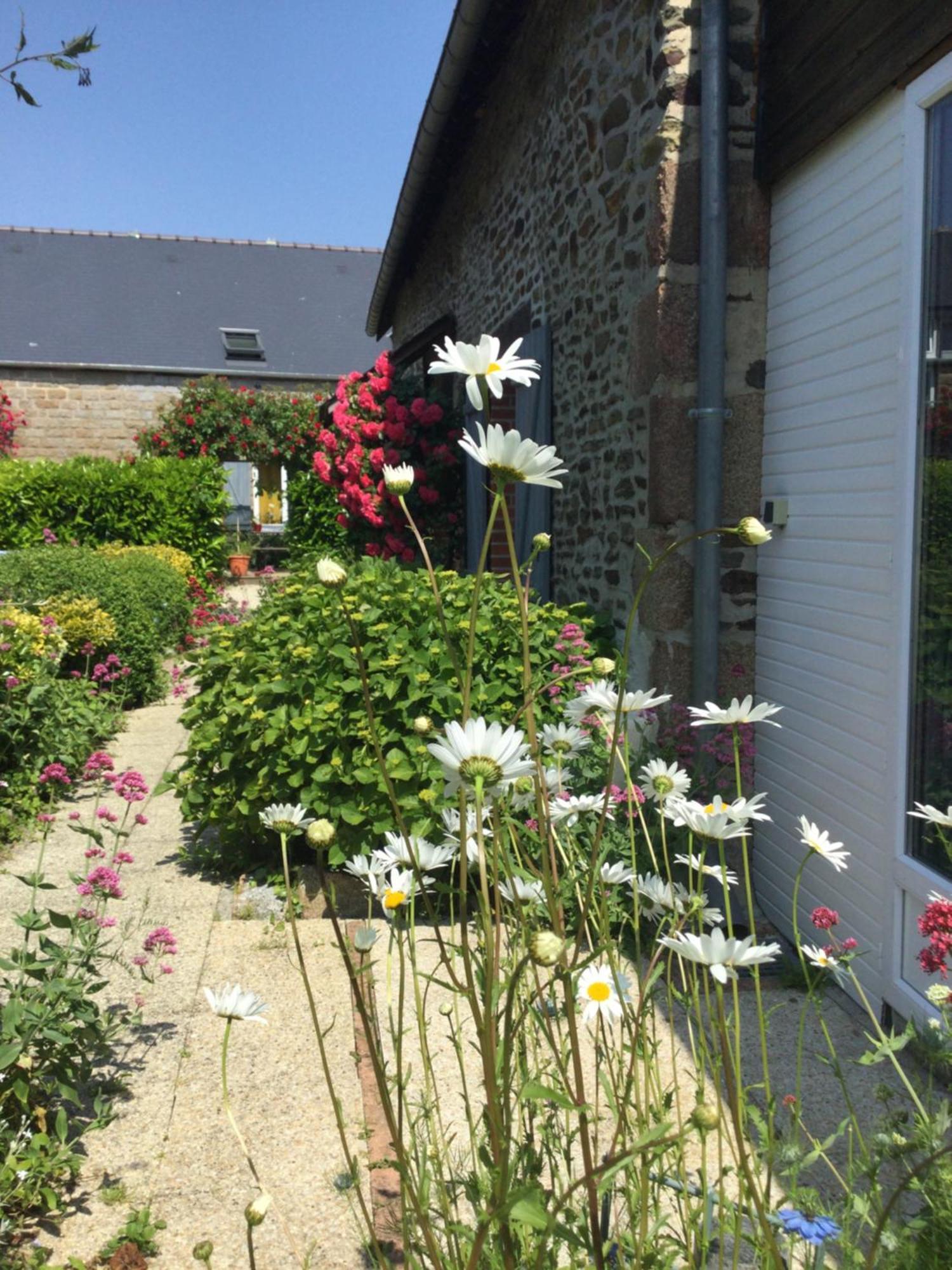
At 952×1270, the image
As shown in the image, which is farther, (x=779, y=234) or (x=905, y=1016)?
(x=779, y=234)

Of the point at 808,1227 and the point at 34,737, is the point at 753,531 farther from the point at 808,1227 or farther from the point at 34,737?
the point at 34,737

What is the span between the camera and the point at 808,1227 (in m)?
1.14

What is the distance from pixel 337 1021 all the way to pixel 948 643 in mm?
2075

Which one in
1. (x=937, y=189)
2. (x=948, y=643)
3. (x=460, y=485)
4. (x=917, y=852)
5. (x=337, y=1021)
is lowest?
(x=337, y=1021)

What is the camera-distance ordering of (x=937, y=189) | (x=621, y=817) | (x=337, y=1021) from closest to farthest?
(x=937, y=189) < (x=337, y=1021) < (x=621, y=817)

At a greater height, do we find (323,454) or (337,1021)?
(323,454)

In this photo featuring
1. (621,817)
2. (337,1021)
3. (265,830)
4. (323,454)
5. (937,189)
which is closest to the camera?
(937,189)

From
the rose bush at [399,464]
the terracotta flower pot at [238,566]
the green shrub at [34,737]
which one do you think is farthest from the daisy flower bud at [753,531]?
the terracotta flower pot at [238,566]

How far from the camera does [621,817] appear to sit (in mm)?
3568

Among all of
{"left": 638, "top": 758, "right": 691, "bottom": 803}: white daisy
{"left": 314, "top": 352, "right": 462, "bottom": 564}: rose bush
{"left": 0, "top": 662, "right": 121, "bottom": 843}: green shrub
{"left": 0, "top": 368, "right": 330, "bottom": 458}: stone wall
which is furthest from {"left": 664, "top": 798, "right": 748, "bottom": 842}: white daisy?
{"left": 0, "top": 368, "right": 330, "bottom": 458}: stone wall

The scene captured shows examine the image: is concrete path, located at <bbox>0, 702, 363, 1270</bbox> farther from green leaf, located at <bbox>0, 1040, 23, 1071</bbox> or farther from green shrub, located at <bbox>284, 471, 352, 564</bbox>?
green shrub, located at <bbox>284, 471, 352, 564</bbox>

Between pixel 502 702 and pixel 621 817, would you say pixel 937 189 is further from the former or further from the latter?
pixel 502 702

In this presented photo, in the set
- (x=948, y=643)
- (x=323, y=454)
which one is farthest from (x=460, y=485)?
(x=948, y=643)

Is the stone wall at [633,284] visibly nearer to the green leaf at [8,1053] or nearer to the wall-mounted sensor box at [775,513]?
the wall-mounted sensor box at [775,513]
